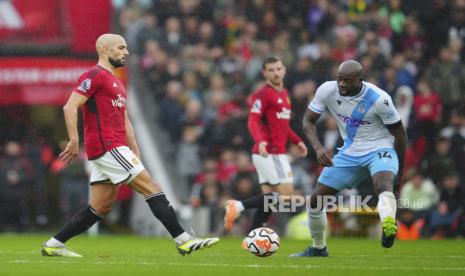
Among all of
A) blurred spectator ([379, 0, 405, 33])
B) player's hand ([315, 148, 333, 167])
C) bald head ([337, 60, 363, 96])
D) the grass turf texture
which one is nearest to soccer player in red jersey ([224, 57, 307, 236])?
the grass turf texture

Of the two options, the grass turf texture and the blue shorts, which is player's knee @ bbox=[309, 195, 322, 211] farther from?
the grass turf texture

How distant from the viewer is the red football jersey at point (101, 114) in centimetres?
1187

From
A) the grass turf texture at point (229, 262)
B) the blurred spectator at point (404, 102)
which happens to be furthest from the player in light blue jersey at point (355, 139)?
the blurred spectator at point (404, 102)

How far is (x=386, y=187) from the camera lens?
38.6 feet

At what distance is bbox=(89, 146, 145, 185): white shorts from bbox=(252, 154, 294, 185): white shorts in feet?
12.1

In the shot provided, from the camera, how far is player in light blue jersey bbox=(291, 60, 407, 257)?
12.0m

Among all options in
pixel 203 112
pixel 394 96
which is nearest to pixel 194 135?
pixel 203 112

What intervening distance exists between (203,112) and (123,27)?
114 inches

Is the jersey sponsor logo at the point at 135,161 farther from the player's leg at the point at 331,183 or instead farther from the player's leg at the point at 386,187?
the player's leg at the point at 386,187

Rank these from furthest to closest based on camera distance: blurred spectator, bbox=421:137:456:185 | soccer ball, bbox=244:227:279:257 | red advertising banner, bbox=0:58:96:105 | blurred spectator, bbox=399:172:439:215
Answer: red advertising banner, bbox=0:58:96:105
blurred spectator, bbox=421:137:456:185
blurred spectator, bbox=399:172:439:215
soccer ball, bbox=244:227:279:257

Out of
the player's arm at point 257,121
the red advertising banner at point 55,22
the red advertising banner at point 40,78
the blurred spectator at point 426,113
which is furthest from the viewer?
the red advertising banner at point 40,78

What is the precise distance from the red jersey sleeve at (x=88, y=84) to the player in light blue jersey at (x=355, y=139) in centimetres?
241

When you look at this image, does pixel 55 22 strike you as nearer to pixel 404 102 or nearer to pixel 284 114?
pixel 404 102

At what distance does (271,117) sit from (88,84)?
13.6 ft
